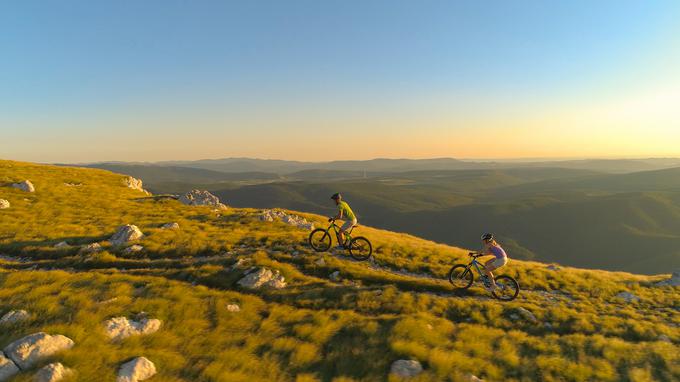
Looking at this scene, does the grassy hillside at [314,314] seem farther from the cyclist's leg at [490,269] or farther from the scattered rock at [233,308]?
the cyclist's leg at [490,269]

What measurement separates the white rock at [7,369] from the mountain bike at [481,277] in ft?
59.9

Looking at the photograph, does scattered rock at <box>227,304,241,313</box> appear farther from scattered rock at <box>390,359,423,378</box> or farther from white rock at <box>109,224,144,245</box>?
white rock at <box>109,224,144,245</box>

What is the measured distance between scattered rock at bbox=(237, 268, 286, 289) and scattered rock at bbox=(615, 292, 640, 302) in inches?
836

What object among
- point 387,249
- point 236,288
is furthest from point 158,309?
point 387,249

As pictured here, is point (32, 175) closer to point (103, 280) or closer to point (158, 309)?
point (103, 280)

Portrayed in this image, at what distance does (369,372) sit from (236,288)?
8573mm

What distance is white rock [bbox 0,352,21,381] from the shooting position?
8023 millimetres

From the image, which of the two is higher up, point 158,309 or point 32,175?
point 32,175

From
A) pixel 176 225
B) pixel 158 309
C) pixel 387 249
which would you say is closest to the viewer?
pixel 158 309

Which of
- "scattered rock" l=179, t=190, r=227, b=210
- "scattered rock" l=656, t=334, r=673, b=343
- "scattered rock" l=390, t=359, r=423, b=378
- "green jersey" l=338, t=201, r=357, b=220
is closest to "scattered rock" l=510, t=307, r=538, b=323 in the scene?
"scattered rock" l=656, t=334, r=673, b=343

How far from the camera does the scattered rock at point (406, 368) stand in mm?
10188

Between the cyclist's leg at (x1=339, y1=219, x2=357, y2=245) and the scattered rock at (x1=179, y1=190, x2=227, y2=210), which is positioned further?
the scattered rock at (x1=179, y1=190, x2=227, y2=210)

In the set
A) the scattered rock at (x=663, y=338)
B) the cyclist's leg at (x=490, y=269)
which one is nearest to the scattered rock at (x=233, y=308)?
the cyclist's leg at (x=490, y=269)

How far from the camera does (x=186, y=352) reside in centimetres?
1020
